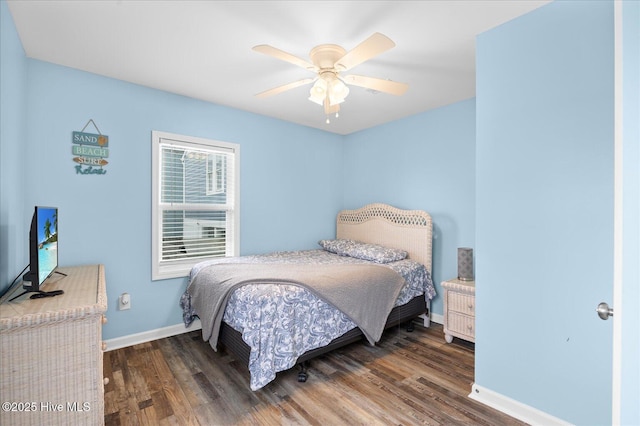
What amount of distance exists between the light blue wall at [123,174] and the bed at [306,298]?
45 centimetres

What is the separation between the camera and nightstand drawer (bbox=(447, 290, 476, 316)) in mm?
2733

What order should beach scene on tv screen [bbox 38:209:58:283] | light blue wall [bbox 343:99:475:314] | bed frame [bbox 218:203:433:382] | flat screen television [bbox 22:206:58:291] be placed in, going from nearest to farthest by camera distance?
flat screen television [bbox 22:206:58:291] → beach scene on tv screen [bbox 38:209:58:283] → bed frame [bbox 218:203:433:382] → light blue wall [bbox 343:99:475:314]

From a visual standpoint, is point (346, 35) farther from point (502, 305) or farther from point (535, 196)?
point (502, 305)

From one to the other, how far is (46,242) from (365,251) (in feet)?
9.09

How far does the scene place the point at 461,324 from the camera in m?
2.82

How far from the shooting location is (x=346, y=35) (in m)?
2.04

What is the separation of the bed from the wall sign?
1.28 meters

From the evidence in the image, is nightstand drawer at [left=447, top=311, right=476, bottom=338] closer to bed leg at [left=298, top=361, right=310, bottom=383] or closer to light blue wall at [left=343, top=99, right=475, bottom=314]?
light blue wall at [left=343, top=99, right=475, bottom=314]

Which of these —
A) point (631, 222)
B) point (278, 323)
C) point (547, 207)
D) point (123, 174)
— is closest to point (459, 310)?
point (547, 207)

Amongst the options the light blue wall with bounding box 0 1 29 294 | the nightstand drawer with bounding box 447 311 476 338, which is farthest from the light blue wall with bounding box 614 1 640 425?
the light blue wall with bounding box 0 1 29 294

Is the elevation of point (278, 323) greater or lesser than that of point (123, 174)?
lesser

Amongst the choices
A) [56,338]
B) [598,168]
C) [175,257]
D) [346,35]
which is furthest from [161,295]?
[598,168]

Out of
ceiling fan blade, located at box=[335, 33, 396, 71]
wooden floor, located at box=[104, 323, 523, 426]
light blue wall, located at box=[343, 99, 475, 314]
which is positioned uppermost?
ceiling fan blade, located at box=[335, 33, 396, 71]

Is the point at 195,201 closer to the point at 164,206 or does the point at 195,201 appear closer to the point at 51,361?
the point at 164,206
